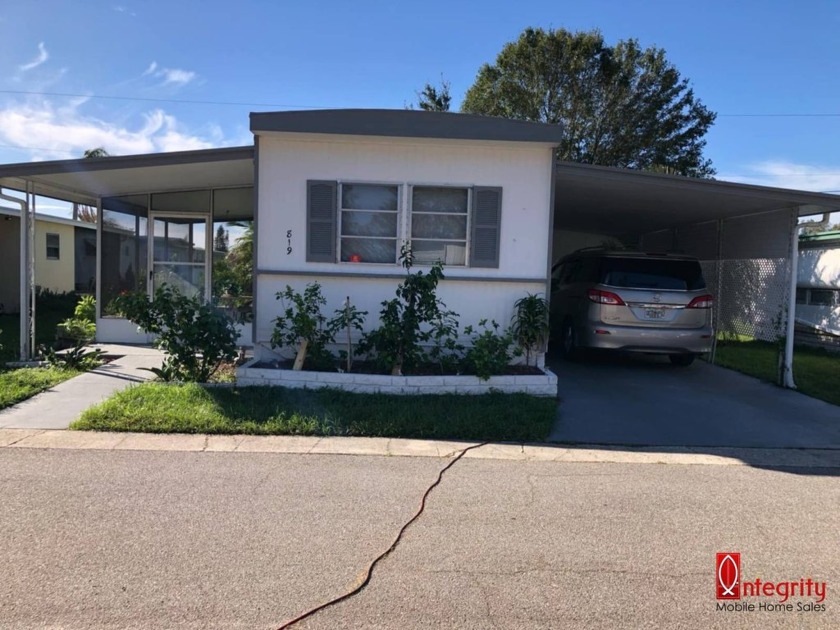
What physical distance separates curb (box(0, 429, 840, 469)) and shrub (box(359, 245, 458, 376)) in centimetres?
165

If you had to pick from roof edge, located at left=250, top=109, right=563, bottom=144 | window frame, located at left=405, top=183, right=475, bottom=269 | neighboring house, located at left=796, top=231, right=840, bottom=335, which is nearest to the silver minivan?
window frame, located at left=405, top=183, right=475, bottom=269

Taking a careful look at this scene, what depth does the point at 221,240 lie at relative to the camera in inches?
462

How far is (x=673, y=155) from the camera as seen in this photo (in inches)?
884

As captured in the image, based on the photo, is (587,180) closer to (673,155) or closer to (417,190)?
(417,190)

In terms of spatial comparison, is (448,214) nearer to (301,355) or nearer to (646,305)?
(301,355)

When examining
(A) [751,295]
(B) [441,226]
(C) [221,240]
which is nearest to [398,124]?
(B) [441,226]

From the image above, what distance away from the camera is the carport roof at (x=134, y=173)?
8117 millimetres

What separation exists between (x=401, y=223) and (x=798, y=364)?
7542 mm

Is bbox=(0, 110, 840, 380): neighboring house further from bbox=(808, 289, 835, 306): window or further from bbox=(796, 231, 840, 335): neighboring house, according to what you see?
bbox=(808, 289, 835, 306): window

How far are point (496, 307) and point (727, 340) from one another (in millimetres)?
7274

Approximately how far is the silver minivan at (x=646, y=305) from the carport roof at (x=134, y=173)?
5310 mm

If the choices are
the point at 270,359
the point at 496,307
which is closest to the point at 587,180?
the point at 496,307

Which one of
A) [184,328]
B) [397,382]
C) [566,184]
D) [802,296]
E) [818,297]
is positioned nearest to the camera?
[397,382]

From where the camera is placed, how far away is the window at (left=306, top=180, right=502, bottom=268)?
329 inches
